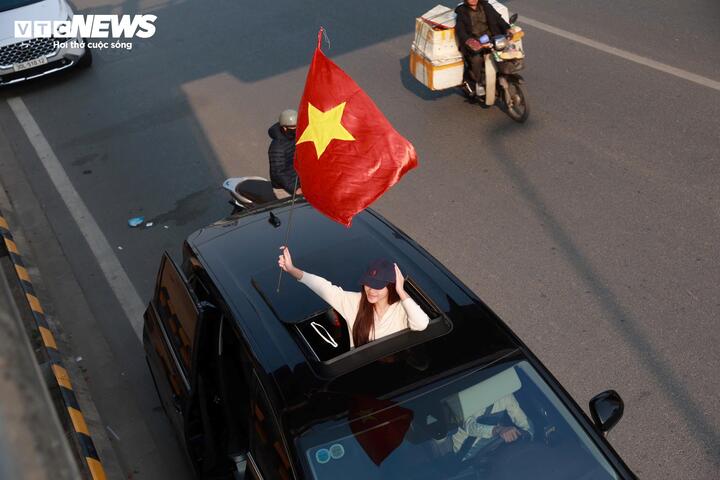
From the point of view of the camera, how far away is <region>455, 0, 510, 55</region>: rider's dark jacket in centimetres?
991

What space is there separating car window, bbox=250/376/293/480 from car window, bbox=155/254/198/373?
775 mm

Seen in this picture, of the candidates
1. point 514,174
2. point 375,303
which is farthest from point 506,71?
point 375,303

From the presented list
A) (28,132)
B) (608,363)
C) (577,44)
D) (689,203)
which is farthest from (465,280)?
(28,132)

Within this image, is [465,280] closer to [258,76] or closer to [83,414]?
[83,414]

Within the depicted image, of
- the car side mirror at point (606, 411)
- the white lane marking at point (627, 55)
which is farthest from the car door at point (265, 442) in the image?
the white lane marking at point (627, 55)

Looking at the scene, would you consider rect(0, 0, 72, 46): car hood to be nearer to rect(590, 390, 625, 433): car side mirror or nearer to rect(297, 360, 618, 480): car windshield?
rect(297, 360, 618, 480): car windshield

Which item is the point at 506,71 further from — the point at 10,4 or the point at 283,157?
the point at 10,4

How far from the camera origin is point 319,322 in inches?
177

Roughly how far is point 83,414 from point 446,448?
3.54m

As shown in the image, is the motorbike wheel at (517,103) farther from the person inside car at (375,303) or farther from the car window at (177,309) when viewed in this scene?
the person inside car at (375,303)

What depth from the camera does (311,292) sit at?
4.47m

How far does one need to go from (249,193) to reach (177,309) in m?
2.43

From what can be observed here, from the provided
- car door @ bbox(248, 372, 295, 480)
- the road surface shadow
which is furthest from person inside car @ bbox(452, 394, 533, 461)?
the road surface shadow

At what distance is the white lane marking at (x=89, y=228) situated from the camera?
24.9ft
